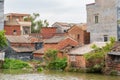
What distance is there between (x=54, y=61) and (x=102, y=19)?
9921 mm

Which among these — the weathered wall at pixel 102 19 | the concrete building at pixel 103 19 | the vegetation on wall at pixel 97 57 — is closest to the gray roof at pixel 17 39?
the concrete building at pixel 103 19

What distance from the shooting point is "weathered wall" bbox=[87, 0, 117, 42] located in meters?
52.6

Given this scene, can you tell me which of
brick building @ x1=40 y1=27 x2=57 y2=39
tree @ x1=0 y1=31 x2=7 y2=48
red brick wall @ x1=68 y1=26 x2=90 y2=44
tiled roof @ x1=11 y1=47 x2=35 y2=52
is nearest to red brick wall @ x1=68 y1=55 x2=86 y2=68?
tree @ x1=0 y1=31 x2=7 y2=48

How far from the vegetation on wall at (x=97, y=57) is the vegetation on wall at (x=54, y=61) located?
486 cm

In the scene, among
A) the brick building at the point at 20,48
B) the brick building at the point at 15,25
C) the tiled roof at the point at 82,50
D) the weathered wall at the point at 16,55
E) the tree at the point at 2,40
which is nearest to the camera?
the tiled roof at the point at 82,50

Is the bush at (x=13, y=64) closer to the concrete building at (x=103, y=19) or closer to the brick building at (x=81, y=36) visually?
the brick building at (x=81, y=36)

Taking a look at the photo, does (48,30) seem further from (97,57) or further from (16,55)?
(97,57)

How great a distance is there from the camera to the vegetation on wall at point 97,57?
43188 millimetres

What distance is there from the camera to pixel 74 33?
60594 millimetres

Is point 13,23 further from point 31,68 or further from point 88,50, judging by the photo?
point 88,50

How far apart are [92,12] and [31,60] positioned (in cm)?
1130

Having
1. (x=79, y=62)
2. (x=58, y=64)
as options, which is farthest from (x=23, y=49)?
(x=79, y=62)

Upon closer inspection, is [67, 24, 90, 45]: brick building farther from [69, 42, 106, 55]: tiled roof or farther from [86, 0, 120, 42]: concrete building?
[69, 42, 106, 55]: tiled roof

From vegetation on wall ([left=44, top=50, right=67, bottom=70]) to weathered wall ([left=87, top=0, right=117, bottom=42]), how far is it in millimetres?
7372
